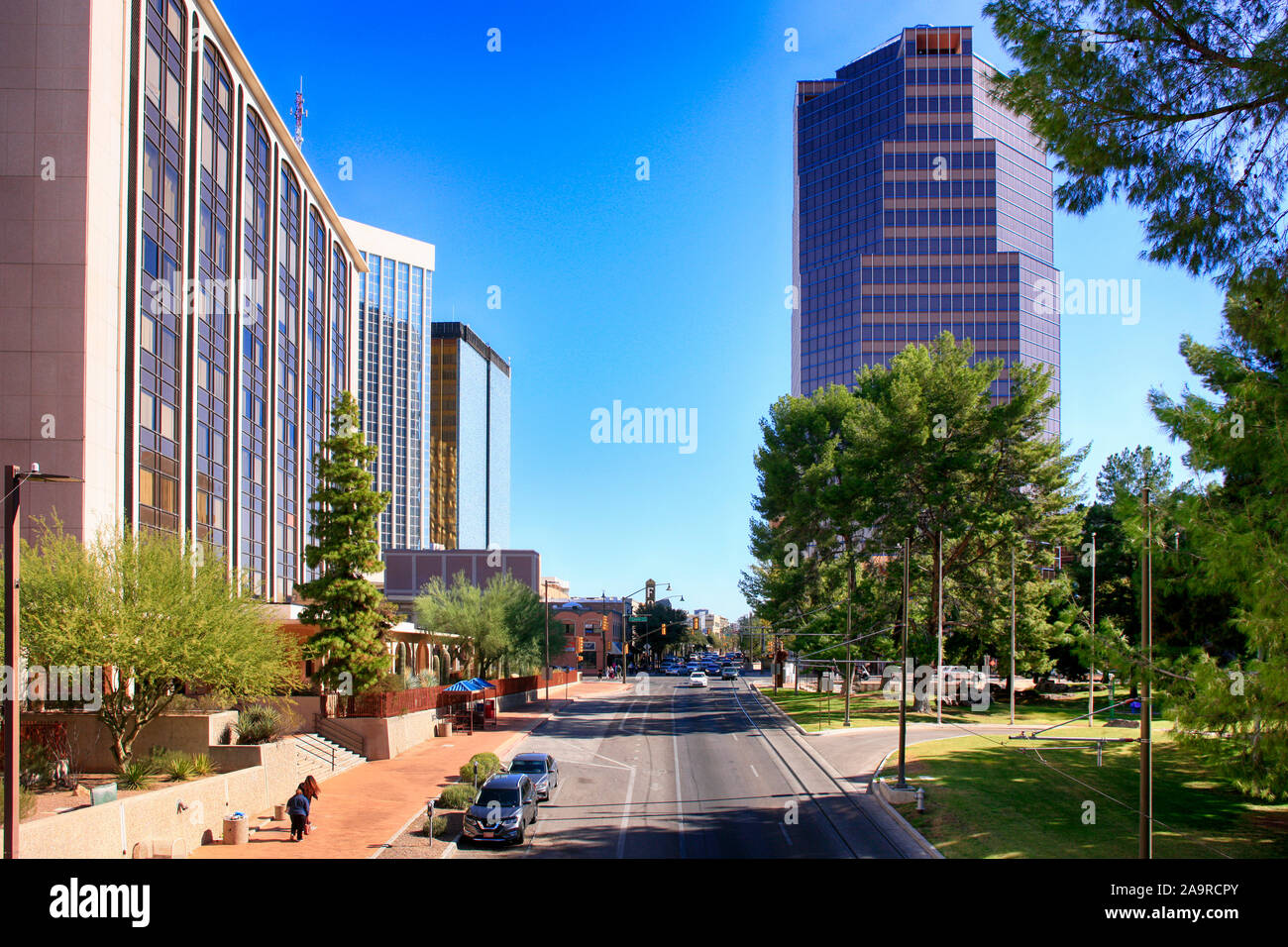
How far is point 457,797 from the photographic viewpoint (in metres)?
24.2

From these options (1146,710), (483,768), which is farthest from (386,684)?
(1146,710)

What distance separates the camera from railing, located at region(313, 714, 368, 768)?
33906 millimetres

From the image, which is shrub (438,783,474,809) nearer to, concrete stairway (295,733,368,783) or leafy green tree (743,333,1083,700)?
concrete stairway (295,733,368,783)

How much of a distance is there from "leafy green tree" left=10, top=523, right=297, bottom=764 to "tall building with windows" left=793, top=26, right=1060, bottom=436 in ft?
371

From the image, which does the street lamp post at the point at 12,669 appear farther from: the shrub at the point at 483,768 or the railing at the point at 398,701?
the railing at the point at 398,701

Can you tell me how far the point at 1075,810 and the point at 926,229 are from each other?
119 meters

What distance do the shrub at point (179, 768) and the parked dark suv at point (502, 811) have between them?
7.04 meters

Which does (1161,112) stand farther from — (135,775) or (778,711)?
(778,711)

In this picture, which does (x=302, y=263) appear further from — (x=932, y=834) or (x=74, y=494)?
(x=932, y=834)

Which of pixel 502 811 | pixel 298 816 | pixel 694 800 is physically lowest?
pixel 694 800

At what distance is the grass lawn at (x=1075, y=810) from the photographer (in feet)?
64.1

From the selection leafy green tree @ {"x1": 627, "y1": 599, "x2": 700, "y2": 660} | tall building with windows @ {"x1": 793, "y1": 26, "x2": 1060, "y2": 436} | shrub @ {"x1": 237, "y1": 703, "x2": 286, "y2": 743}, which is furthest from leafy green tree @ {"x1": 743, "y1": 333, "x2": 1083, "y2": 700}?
leafy green tree @ {"x1": 627, "y1": 599, "x2": 700, "y2": 660}

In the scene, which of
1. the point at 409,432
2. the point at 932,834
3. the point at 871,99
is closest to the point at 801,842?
the point at 932,834

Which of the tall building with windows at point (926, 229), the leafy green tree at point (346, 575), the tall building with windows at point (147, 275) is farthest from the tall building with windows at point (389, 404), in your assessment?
the leafy green tree at point (346, 575)
